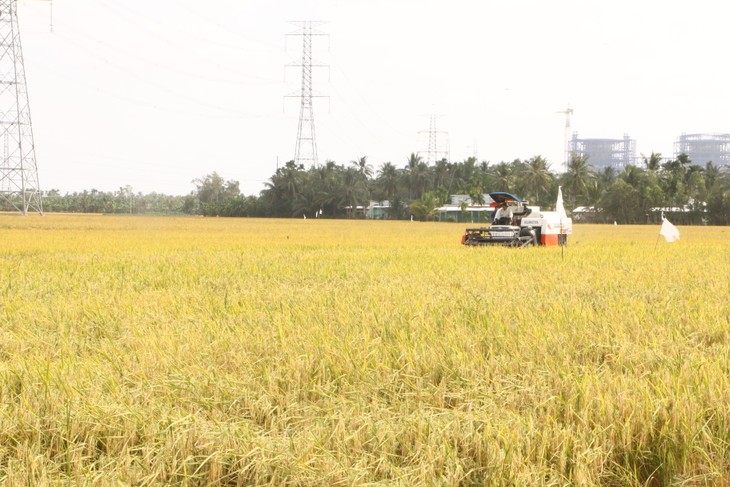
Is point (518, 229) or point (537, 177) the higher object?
point (537, 177)

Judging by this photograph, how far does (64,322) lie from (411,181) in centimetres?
11624

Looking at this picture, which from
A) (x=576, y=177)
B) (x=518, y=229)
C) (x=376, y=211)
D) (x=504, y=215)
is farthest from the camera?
(x=376, y=211)

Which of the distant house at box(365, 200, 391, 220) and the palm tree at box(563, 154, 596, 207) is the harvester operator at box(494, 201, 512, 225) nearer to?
the palm tree at box(563, 154, 596, 207)

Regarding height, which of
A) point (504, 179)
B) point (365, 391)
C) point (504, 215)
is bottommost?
point (365, 391)

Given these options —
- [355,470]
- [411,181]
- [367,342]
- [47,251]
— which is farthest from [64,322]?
[411,181]

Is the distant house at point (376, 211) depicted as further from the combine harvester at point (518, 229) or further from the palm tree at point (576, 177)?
the combine harvester at point (518, 229)

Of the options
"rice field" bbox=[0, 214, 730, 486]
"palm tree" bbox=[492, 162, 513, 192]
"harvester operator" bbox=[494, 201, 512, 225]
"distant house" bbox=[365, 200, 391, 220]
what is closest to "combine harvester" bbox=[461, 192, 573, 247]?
"harvester operator" bbox=[494, 201, 512, 225]

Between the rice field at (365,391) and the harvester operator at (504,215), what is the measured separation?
49.4 ft

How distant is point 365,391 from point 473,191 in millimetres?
104973

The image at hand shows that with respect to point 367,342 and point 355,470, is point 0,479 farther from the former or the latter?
point 367,342

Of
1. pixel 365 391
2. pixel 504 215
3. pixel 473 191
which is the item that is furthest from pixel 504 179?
pixel 365 391

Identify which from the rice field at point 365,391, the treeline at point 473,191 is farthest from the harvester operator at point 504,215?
the treeline at point 473,191

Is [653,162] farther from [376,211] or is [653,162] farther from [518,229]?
[518,229]

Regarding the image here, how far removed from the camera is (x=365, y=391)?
4406mm
